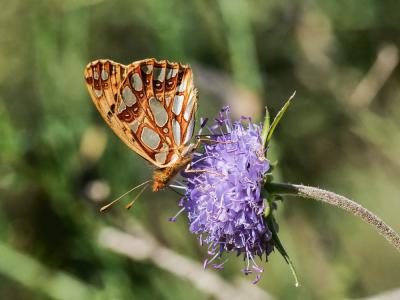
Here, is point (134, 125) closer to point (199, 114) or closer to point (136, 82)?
point (136, 82)

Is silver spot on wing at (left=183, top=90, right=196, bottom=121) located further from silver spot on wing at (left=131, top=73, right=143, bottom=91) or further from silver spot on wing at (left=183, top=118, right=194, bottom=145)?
silver spot on wing at (left=131, top=73, right=143, bottom=91)

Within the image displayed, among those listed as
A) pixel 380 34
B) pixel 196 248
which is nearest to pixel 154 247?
pixel 196 248

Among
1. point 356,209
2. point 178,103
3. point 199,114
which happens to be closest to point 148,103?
point 178,103

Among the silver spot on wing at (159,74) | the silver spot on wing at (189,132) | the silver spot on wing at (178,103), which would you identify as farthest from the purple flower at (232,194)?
the silver spot on wing at (159,74)

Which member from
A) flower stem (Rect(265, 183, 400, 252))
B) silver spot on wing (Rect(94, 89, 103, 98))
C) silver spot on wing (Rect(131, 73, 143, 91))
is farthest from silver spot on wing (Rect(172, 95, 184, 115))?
flower stem (Rect(265, 183, 400, 252))

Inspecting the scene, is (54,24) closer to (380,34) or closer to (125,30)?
(125,30)

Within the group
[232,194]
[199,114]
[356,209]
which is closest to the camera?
[356,209]
